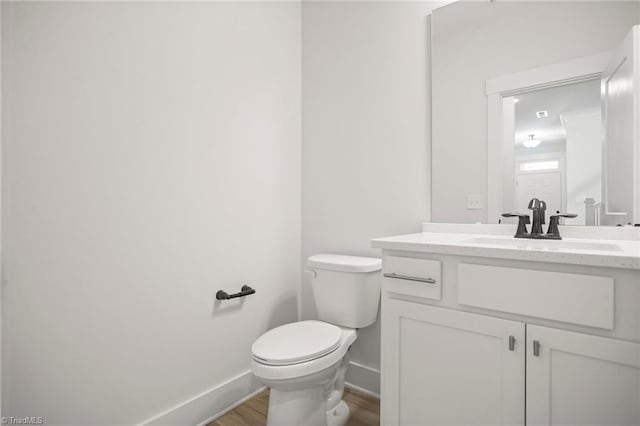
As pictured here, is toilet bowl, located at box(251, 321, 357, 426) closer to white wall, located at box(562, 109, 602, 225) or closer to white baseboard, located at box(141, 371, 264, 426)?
white baseboard, located at box(141, 371, 264, 426)

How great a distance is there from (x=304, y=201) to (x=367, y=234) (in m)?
0.51

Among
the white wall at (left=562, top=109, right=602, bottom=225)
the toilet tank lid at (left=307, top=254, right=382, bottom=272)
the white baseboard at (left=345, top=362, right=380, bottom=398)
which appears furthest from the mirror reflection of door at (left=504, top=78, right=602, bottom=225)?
the white baseboard at (left=345, top=362, right=380, bottom=398)

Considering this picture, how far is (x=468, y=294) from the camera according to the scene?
3.24 feet

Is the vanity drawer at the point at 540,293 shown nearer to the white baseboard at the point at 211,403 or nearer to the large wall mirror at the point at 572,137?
the large wall mirror at the point at 572,137

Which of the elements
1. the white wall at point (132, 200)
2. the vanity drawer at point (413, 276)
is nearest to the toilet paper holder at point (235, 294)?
the white wall at point (132, 200)

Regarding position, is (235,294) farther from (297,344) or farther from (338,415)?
(338,415)

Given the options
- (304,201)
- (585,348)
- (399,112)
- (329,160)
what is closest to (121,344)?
(304,201)

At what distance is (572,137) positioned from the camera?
1.28 metres

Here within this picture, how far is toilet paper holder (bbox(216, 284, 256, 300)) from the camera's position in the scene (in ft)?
5.15

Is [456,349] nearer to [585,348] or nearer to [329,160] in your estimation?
[585,348]

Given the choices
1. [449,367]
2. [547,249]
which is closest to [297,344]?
[449,367]

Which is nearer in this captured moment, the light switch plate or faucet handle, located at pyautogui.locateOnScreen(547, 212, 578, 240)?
faucet handle, located at pyautogui.locateOnScreen(547, 212, 578, 240)

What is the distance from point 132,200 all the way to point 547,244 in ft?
5.23

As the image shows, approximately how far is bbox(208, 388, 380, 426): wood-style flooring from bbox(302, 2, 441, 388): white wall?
18 centimetres
